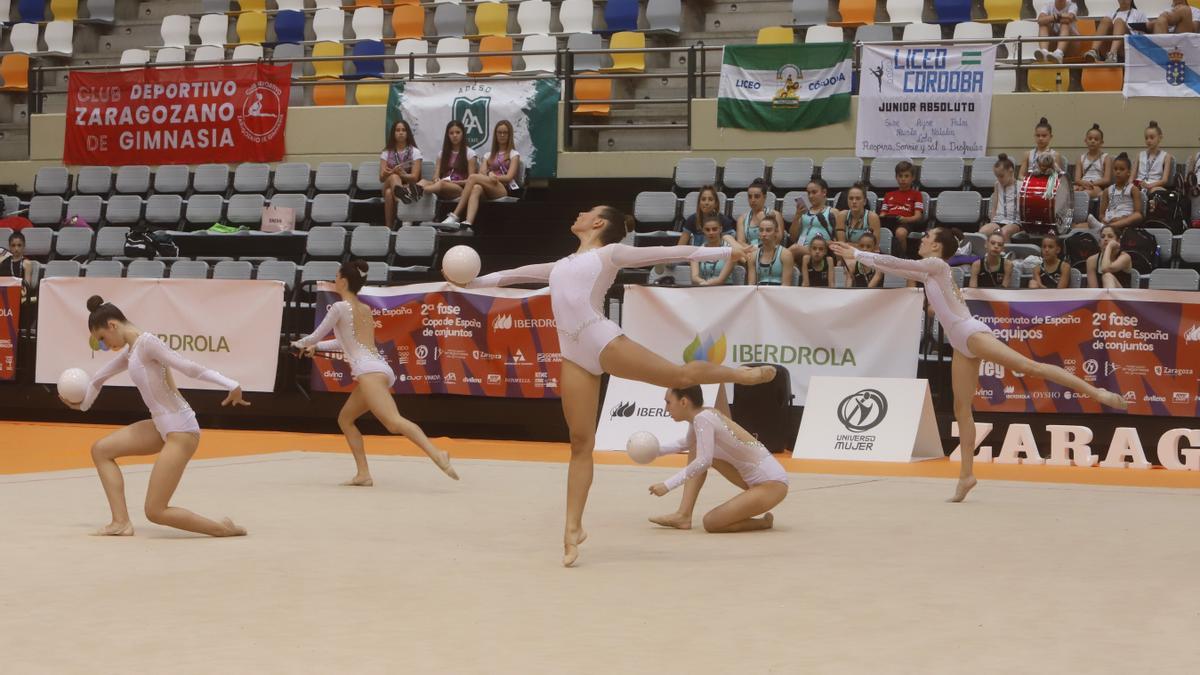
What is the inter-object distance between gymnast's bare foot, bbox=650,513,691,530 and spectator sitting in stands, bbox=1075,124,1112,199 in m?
8.70

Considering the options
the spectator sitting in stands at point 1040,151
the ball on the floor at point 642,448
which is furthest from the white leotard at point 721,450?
the spectator sitting in stands at point 1040,151

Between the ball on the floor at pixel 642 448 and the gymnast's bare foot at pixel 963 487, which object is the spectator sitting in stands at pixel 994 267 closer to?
the gymnast's bare foot at pixel 963 487

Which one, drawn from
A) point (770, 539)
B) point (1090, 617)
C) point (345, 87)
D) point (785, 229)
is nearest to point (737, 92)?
point (785, 229)

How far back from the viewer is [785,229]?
51.1 ft

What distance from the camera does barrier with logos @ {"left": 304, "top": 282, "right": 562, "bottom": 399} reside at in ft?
45.9

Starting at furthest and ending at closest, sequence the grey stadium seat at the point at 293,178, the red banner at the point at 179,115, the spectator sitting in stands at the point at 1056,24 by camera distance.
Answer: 1. the red banner at the point at 179,115
2. the grey stadium seat at the point at 293,178
3. the spectator sitting in stands at the point at 1056,24

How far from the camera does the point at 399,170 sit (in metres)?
17.9

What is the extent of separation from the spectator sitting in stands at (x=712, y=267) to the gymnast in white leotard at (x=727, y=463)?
5.97 m

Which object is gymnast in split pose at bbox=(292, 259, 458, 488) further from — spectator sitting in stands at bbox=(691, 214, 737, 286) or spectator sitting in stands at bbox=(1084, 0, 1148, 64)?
spectator sitting in stands at bbox=(1084, 0, 1148, 64)

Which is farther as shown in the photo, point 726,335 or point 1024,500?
point 726,335

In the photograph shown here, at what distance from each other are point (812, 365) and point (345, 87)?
10765 millimetres

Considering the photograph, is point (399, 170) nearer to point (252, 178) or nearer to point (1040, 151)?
point (252, 178)

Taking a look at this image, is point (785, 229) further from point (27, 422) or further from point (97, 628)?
point (97, 628)

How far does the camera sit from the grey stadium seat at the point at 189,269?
54.3ft
